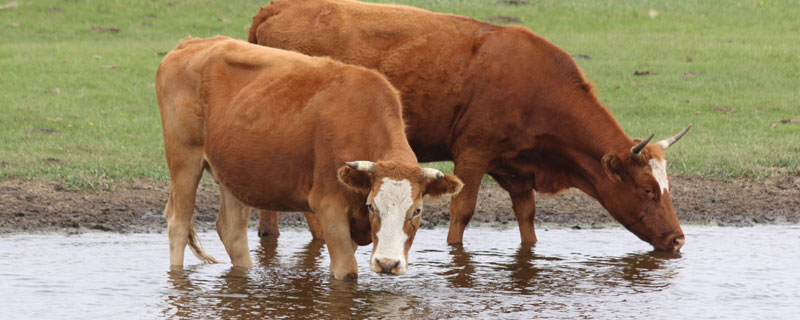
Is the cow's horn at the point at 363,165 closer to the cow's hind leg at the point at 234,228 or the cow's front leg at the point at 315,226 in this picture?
the cow's hind leg at the point at 234,228

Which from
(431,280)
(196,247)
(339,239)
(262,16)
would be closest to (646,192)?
(431,280)

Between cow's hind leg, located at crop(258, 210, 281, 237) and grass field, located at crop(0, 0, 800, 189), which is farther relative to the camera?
grass field, located at crop(0, 0, 800, 189)

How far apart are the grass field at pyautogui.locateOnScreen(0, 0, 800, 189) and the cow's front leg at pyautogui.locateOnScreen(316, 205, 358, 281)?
4812 mm

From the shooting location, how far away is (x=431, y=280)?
8.53 metres

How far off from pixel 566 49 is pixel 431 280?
1421 cm

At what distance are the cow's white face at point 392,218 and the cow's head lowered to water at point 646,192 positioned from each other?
9.88 feet

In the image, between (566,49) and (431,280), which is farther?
(566,49)

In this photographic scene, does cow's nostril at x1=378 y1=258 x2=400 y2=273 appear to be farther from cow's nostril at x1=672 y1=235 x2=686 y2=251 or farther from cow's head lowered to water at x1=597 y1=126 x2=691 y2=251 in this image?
cow's nostril at x1=672 y1=235 x2=686 y2=251

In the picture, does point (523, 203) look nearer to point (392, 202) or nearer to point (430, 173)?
point (430, 173)

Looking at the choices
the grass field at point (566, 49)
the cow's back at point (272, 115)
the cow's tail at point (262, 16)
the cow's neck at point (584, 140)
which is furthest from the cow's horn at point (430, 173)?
the grass field at point (566, 49)

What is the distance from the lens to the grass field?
13.8m

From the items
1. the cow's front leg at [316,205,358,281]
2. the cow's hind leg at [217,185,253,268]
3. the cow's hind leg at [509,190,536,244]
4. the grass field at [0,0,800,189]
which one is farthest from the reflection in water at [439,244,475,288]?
the grass field at [0,0,800,189]

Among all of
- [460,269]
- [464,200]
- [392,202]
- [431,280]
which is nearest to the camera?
[392,202]

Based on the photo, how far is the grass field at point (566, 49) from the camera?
13.8m
